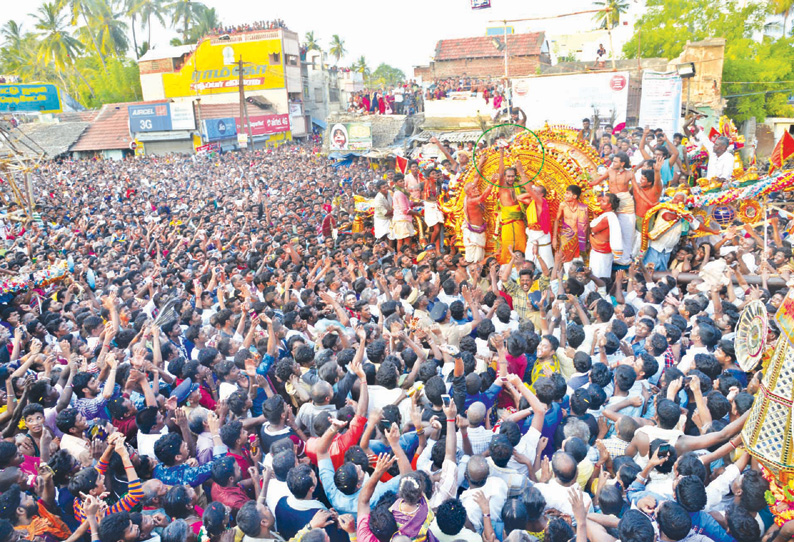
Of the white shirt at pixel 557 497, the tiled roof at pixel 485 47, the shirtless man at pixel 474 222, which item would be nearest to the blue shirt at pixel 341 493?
the white shirt at pixel 557 497

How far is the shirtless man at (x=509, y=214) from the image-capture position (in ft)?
24.6

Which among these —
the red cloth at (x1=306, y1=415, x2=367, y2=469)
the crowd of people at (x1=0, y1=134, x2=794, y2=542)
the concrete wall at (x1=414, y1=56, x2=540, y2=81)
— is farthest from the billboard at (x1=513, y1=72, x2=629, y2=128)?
the concrete wall at (x1=414, y1=56, x2=540, y2=81)

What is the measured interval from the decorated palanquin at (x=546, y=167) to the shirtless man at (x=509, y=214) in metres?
0.19

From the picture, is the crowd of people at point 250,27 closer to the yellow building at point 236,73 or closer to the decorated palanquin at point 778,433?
the yellow building at point 236,73

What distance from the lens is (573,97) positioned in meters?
15.9

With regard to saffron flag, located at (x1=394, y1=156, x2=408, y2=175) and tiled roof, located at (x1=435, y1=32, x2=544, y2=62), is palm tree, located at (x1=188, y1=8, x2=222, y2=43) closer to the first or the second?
tiled roof, located at (x1=435, y1=32, x2=544, y2=62)

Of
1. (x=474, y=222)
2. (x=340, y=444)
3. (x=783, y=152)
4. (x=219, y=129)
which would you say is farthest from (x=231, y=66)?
(x=340, y=444)

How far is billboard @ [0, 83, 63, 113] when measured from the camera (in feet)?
57.6

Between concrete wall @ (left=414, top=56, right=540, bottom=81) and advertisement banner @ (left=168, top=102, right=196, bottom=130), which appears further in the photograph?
concrete wall @ (left=414, top=56, right=540, bottom=81)

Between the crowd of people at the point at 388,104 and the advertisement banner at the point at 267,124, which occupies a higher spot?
the crowd of people at the point at 388,104

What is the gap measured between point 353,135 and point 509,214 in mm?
13677

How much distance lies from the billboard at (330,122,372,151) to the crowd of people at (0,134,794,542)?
1306 cm

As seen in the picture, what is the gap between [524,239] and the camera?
303 inches

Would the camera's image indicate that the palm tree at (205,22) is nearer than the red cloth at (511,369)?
No
